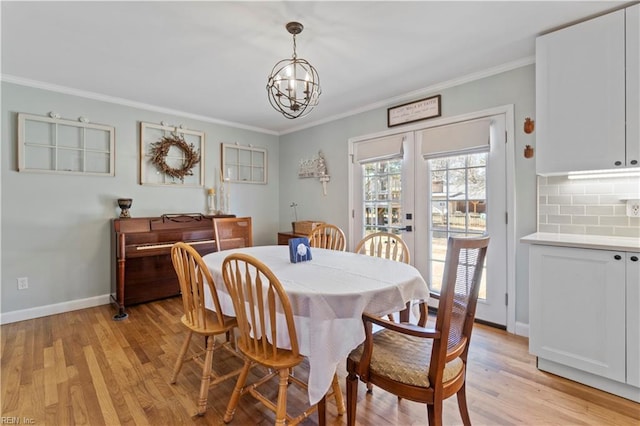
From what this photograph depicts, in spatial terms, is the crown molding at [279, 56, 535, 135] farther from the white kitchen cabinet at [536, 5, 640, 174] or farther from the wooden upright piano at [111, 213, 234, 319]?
the wooden upright piano at [111, 213, 234, 319]

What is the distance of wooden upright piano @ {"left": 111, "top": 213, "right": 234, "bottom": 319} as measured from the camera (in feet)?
10.6

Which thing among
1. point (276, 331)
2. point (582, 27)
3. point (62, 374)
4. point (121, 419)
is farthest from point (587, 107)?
point (62, 374)

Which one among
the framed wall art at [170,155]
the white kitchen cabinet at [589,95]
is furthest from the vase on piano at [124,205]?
the white kitchen cabinet at [589,95]

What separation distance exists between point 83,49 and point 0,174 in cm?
162

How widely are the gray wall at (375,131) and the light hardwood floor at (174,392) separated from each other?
2.62 ft

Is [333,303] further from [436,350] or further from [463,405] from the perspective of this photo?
[463,405]

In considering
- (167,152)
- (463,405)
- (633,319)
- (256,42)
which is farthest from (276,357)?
(167,152)

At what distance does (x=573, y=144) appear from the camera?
2086mm

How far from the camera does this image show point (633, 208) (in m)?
2.08

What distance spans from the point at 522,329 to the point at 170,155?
14.4 ft

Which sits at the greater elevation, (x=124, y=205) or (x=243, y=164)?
(x=243, y=164)

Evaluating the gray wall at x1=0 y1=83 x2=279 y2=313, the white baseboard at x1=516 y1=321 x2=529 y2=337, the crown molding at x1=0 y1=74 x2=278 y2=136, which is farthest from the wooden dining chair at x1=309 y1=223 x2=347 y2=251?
the crown molding at x1=0 y1=74 x2=278 y2=136

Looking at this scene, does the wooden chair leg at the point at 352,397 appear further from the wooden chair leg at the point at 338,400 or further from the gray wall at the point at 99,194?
the gray wall at the point at 99,194

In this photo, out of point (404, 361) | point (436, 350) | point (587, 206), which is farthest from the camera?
point (587, 206)
